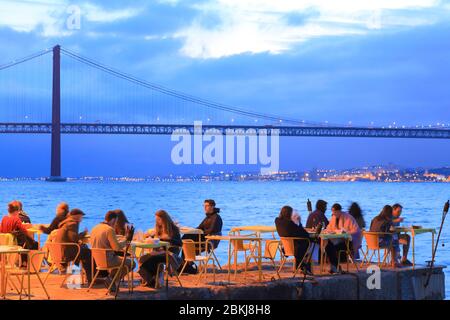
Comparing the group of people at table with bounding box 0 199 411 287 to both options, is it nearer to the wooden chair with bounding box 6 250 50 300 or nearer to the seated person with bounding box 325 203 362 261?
the seated person with bounding box 325 203 362 261

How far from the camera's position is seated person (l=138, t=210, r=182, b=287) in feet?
23.6

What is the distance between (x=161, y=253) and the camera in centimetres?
726

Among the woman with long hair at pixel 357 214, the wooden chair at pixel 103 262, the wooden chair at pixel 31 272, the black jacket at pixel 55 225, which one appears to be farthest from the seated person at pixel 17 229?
the woman with long hair at pixel 357 214

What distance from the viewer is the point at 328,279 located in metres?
7.82

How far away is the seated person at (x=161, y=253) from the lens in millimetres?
7191

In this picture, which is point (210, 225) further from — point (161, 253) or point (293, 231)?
point (161, 253)

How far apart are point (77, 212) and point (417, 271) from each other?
3.59m

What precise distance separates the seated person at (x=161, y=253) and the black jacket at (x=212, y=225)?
100 cm

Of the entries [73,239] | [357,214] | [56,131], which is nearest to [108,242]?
[73,239]

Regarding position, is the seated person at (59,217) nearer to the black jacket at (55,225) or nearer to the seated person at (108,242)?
the black jacket at (55,225)

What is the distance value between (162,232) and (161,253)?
0.41 meters
